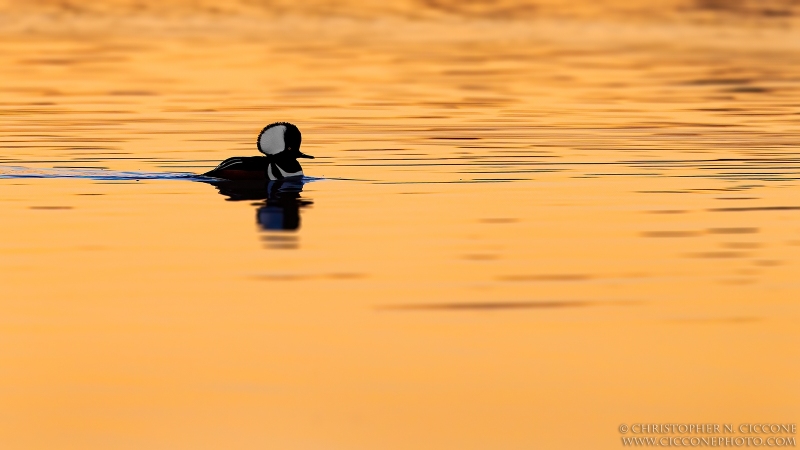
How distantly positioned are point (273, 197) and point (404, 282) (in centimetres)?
642

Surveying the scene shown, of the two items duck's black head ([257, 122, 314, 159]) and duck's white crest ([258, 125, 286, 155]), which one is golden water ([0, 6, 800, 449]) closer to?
duck's black head ([257, 122, 314, 159])

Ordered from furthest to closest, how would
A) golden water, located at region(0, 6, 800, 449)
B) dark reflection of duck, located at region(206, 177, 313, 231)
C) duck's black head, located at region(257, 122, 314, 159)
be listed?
duck's black head, located at region(257, 122, 314, 159)
dark reflection of duck, located at region(206, 177, 313, 231)
golden water, located at region(0, 6, 800, 449)

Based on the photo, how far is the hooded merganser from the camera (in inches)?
776

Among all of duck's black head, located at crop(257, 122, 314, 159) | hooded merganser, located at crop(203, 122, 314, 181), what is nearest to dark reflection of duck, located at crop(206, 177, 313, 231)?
hooded merganser, located at crop(203, 122, 314, 181)

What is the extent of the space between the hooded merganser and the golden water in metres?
0.55

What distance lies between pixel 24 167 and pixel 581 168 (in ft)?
21.0

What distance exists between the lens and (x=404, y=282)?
12.5m

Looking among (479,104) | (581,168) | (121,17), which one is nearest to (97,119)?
(479,104)

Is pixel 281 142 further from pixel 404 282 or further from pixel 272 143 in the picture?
pixel 404 282

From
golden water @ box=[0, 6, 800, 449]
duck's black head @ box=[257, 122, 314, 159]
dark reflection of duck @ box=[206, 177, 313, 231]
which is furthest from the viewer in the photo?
duck's black head @ box=[257, 122, 314, 159]

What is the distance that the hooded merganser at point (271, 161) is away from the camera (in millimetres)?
19703

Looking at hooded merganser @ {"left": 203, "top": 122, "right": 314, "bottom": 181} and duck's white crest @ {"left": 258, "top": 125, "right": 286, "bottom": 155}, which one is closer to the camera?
hooded merganser @ {"left": 203, "top": 122, "right": 314, "bottom": 181}

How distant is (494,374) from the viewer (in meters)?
9.68

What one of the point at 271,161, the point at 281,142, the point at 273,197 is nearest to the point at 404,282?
the point at 273,197
